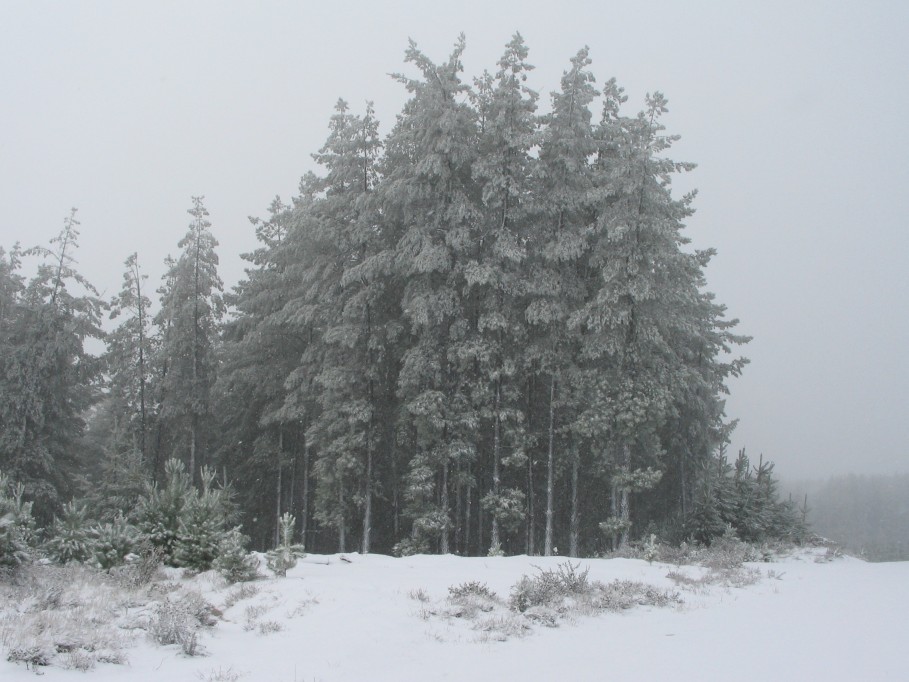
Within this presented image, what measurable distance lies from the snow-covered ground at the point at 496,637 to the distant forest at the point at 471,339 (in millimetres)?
9712

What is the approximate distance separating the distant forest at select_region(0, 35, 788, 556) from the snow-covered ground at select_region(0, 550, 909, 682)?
9.71 m

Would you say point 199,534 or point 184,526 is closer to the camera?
point 199,534

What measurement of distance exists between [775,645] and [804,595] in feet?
12.1

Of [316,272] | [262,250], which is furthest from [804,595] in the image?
[262,250]

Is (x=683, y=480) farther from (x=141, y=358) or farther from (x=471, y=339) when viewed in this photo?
(x=141, y=358)

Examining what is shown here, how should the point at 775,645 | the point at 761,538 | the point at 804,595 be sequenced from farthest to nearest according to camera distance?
the point at 761,538 → the point at 804,595 → the point at 775,645

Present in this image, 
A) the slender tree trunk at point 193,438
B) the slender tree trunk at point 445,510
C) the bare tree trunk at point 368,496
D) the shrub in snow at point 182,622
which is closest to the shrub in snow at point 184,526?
the shrub in snow at point 182,622

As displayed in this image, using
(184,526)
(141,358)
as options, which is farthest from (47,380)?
(184,526)

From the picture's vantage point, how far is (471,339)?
20375 millimetres

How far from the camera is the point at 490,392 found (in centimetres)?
2053

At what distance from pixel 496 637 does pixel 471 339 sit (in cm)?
1351

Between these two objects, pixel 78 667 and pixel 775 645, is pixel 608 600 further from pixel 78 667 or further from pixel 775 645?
pixel 78 667

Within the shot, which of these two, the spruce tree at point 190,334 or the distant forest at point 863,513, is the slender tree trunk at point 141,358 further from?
the distant forest at point 863,513

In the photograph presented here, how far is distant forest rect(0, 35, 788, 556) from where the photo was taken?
1966 centimetres
